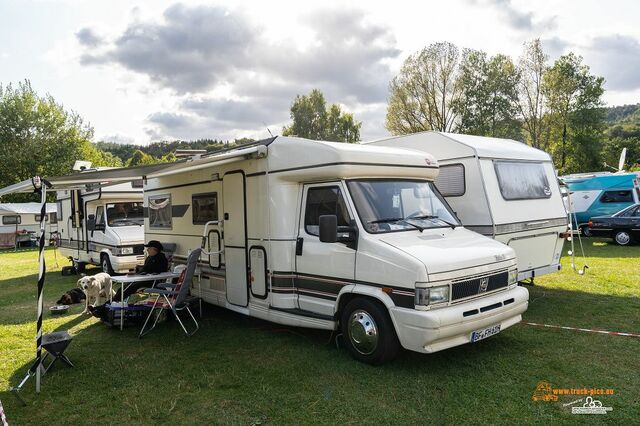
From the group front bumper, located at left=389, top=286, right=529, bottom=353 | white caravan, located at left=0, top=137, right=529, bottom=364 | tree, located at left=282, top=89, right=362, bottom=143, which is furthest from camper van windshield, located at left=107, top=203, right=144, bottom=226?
tree, located at left=282, top=89, right=362, bottom=143

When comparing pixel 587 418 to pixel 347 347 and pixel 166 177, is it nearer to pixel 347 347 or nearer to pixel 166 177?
pixel 347 347

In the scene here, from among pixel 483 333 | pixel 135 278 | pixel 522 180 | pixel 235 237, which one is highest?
pixel 522 180

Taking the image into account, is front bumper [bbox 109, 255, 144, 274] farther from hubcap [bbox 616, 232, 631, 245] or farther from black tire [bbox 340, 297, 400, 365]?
hubcap [bbox 616, 232, 631, 245]

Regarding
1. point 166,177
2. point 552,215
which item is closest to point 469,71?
point 552,215

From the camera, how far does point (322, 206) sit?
5906 mm

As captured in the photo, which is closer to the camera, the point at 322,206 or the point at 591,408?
the point at 591,408

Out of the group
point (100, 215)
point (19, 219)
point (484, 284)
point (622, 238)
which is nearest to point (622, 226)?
point (622, 238)

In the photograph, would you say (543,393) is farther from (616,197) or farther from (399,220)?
(616,197)

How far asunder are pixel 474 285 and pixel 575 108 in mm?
32027

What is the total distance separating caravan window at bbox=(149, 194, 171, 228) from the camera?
351 inches

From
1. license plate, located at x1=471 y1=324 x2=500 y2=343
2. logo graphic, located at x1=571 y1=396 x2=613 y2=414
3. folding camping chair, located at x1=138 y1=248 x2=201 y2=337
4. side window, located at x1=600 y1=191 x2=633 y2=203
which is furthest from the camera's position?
side window, located at x1=600 y1=191 x2=633 y2=203

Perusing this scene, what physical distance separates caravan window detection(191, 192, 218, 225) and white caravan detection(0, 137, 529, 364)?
12cm

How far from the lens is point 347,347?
18.2 feet

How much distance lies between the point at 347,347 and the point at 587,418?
2495mm
